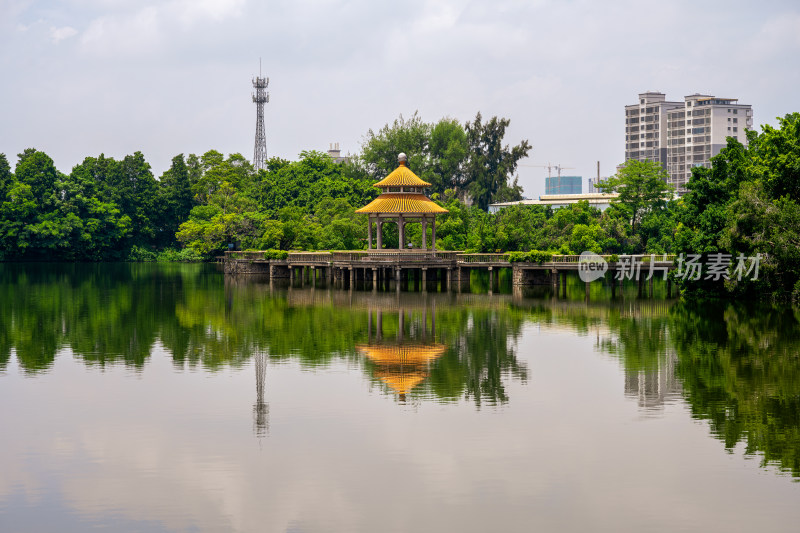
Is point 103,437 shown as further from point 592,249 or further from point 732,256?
point 592,249

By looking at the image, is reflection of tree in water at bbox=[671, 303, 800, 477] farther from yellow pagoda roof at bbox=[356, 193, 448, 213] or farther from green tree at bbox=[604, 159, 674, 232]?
green tree at bbox=[604, 159, 674, 232]

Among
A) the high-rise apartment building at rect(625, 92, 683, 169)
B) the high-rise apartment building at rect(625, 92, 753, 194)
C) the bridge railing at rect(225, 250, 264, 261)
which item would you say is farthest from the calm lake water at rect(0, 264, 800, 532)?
the high-rise apartment building at rect(625, 92, 683, 169)

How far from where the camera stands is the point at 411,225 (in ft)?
196

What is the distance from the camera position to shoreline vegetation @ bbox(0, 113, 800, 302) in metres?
39.2

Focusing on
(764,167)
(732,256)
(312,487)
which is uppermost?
(764,167)

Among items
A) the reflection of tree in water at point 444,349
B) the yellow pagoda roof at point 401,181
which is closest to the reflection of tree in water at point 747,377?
the reflection of tree in water at point 444,349

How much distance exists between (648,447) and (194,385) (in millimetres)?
10416

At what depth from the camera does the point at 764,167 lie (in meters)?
39.9

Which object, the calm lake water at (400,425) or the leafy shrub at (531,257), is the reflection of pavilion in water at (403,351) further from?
the leafy shrub at (531,257)

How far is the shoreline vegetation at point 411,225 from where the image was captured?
3916cm

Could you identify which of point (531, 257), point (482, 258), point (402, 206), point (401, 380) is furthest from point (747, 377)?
point (402, 206)

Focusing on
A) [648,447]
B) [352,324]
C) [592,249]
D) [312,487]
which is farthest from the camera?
[592,249]

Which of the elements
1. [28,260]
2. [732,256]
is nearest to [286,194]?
[28,260]

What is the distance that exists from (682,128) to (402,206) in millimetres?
102896
